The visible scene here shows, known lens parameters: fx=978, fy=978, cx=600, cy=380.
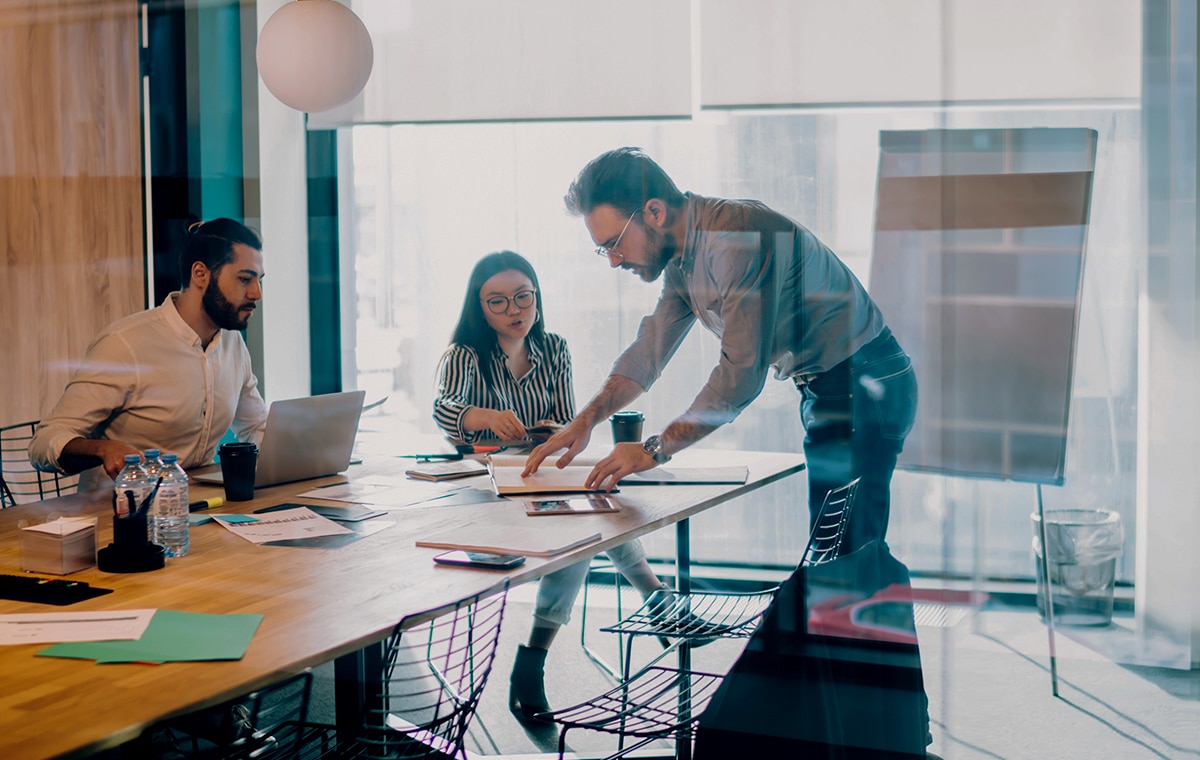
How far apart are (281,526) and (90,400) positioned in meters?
0.85

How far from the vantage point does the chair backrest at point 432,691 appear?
1.30 m

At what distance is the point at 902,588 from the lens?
2414mm

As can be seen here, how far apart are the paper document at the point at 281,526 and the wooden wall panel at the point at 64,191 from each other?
208cm

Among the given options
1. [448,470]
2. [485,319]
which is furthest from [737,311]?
[485,319]

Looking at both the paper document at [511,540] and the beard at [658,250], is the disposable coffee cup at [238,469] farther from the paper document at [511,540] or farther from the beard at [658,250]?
the beard at [658,250]

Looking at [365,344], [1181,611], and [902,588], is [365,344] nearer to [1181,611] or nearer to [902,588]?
[902,588]

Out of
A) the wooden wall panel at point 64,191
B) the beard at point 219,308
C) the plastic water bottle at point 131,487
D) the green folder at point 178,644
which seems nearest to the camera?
the green folder at point 178,644

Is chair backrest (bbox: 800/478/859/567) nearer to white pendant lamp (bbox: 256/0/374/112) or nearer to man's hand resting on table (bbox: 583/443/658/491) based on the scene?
man's hand resting on table (bbox: 583/443/658/491)

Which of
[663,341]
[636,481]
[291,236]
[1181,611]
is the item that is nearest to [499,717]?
[636,481]

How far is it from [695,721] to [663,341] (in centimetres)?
112

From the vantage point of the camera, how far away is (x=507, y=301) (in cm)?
294

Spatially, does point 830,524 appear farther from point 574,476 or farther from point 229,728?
point 229,728

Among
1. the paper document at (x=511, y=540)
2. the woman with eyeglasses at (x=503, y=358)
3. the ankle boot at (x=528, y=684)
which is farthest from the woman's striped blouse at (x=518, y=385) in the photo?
the paper document at (x=511, y=540)

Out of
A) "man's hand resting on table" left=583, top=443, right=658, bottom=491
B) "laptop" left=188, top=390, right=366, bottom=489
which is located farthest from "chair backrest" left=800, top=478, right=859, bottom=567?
"laptop" left=188, top=390, right=366, bottom=489
